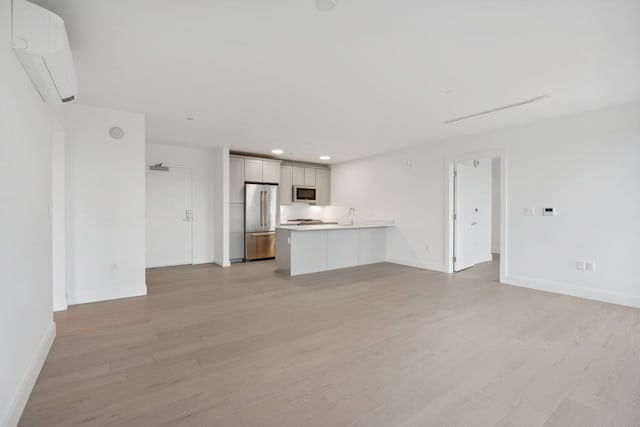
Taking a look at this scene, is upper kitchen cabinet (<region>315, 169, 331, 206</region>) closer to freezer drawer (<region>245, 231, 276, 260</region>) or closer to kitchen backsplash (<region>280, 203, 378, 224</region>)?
kitchen backsplash (<region>280, 203, 378, 224</region>)

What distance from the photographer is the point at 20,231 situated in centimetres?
193

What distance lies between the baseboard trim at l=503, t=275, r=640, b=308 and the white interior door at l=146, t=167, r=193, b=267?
6.32m

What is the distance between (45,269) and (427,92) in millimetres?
4084

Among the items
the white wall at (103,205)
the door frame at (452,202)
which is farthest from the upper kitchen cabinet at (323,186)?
the white wall at (103,205)

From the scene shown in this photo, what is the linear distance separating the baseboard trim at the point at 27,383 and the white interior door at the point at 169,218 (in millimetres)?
3729

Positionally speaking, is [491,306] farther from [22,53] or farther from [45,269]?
[22,53]

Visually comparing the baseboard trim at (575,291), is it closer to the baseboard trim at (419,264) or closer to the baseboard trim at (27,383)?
the baseboard trim at (419,264)

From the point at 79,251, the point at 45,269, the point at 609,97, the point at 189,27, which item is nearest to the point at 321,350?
the point at 45,269

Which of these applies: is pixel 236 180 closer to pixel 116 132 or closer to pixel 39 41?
pixel 116 132

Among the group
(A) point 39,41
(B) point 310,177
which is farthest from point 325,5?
(B) point 310,177

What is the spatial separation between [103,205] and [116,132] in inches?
39.4

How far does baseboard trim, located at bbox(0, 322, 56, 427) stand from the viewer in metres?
1.67

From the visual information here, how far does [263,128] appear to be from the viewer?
194 inches

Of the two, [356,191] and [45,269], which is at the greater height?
[356,191]
